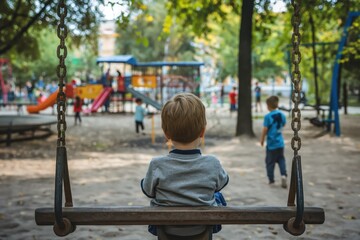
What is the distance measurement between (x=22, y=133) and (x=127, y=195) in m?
9.16

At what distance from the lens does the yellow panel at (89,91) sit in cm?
2441

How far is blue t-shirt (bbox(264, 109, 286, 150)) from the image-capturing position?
646 cm

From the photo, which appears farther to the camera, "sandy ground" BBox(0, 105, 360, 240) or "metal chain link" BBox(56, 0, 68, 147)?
"sandy ground" BBox(0, 105, 360, 240)

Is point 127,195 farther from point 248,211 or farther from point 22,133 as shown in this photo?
point 22,133

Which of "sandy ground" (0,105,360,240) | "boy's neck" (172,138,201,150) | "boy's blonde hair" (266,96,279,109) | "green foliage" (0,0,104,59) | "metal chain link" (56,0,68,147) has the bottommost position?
"sandy ground" (0,105,360,240)

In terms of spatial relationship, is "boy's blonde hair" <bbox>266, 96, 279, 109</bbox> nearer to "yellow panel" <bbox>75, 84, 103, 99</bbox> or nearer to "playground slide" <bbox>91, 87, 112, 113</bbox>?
"playground slide" <bbox>91, 87, 112, 113</bbox>

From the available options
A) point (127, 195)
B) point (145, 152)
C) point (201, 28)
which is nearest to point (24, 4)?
point (201, 28)

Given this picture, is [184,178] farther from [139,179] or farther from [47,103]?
[47,103]

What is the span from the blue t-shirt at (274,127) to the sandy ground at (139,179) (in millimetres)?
637

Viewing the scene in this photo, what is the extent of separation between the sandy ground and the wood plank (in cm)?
192

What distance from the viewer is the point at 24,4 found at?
15578mm

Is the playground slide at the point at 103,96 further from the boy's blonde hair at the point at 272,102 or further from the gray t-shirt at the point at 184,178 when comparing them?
the gray t-shirt at the point at 184,178

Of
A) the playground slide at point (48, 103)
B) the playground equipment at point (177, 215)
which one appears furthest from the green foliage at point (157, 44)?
the playground equipment at point (177, 215)

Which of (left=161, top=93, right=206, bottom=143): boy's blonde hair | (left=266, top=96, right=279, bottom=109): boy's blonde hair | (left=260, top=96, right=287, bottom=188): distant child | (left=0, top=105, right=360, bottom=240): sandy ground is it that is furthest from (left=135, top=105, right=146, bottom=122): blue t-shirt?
(left=161, top=93, right=206, bottom=143): boy's blonde hair
